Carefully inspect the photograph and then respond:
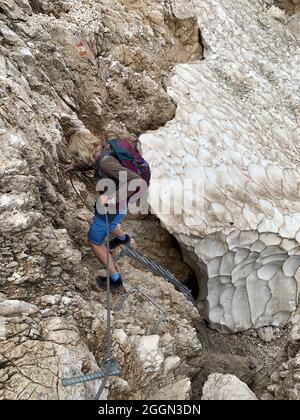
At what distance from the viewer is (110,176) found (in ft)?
9.74

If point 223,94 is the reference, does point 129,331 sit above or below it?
below

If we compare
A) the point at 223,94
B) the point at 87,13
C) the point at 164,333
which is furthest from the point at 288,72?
the point at 164,333

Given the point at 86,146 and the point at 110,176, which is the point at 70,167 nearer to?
the point at 86,146

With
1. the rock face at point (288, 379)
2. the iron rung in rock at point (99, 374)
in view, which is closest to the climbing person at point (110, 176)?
the iron rung in rock at point (99, 374)

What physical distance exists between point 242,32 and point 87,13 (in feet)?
10.3

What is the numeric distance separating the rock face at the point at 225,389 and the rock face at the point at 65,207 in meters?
0.20

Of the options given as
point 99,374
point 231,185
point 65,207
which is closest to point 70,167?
point 65,207

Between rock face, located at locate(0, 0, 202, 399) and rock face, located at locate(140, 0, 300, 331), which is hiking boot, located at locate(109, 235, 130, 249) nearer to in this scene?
rock face, located at locate(0, 0, 202, 399)

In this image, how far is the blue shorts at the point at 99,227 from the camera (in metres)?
3.33

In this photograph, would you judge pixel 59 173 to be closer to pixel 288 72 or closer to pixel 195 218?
pixel 195 218

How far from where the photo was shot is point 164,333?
3484mm

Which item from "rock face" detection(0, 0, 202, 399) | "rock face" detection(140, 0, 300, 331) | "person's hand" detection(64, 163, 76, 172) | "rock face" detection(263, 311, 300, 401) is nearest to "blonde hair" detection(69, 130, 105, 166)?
"person's hand" detection(64, 163, 76, 172)

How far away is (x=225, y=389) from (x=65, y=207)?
6.52ft

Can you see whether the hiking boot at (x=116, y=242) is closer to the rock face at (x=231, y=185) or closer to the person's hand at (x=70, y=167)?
the rock face at (x=231, y=185)
